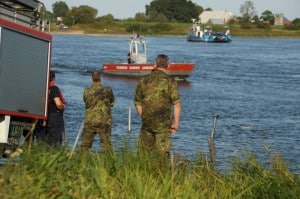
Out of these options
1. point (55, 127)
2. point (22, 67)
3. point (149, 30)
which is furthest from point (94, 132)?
point (149, 30)

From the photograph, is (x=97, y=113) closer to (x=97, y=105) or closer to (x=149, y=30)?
(x=97, y=105)

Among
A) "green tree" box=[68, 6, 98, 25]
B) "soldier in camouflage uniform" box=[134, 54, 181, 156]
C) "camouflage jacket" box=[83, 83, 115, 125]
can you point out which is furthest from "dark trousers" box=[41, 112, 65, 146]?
"green tree" box=[68, 6, 98, 25]

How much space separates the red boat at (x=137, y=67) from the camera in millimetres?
47406

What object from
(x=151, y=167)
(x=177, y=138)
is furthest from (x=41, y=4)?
(x=177, y=138)

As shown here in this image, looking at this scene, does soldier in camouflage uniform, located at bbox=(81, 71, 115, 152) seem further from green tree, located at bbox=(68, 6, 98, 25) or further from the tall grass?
green tree, located at bbox=(68, 6, 98, 25)

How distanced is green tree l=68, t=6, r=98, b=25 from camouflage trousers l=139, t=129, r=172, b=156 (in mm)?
177226

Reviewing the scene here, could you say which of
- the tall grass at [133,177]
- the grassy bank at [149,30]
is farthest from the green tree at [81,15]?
the tall grass at [133,177]

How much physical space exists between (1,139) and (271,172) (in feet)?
14.3

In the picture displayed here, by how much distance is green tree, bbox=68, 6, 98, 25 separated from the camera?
18888 centimetres

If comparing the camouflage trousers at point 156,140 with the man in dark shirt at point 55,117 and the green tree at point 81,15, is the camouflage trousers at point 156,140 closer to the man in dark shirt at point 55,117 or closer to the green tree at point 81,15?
the man in dark shirt at point 55,117

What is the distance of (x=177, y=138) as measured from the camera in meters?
24.0

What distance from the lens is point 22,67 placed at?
13.9 m

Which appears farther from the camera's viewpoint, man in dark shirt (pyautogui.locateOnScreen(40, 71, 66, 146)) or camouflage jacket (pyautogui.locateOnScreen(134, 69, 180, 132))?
man in dark shirt (pyautogui.locateOnScreen(40, 71, 66, 146))

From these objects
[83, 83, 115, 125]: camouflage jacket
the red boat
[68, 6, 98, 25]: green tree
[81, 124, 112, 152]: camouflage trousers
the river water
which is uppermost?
[68, 6, 98, 25]: green tree
